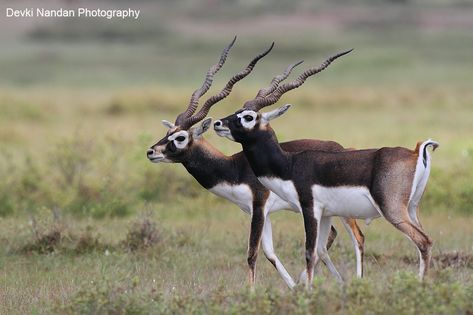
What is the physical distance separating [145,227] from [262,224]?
2195 millimetres

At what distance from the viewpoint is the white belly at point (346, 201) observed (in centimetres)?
841

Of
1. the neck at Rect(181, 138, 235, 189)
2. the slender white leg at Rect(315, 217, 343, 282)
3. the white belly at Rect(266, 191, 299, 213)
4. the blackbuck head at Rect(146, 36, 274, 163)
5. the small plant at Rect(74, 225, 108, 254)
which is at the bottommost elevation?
the small plant at Rect(74, 225, 108, 254)

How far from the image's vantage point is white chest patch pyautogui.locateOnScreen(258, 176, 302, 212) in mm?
8641

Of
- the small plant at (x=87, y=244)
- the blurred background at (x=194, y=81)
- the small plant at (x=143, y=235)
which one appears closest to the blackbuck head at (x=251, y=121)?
the small plant at (x=143, y=235)

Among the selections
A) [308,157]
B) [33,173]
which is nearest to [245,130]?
[308,157]

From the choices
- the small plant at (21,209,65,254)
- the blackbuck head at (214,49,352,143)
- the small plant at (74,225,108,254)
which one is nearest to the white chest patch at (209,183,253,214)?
the blackbuck head at (214,49,352,143)

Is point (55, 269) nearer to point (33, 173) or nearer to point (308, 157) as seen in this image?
point (308, 157)

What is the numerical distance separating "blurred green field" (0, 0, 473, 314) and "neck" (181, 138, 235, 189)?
2.94 ft

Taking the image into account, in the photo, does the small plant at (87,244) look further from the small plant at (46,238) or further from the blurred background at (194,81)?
the blurred background at (194,81)

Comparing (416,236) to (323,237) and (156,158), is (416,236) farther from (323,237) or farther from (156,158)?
(156,158)

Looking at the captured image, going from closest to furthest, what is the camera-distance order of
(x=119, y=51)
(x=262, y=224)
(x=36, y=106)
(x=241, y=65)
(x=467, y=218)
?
(x=262, y=224) → (x=467, y=218) → (x=36, y=106) → (x=241, y=65) → (x=119, y=51)

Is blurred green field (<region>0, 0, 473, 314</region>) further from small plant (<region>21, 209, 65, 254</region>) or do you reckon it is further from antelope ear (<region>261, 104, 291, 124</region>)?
antelope ear (<region>261, 104, 291, 124</region>)

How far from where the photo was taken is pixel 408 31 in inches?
2189

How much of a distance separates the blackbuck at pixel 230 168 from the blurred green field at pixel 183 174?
35 cm
